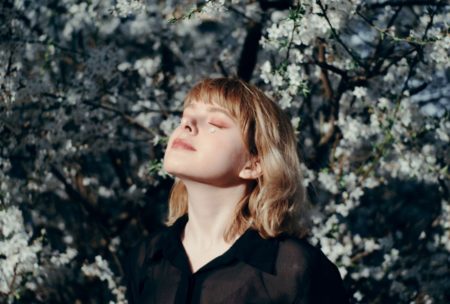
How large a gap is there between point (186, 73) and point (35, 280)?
1.98 m

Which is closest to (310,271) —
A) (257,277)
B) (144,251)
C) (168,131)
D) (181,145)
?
(257,277)

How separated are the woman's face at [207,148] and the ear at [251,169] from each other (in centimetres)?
2

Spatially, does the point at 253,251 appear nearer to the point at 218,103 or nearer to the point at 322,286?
the point at 322,286

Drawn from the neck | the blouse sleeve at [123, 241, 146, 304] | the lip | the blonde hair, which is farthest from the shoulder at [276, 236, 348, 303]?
the blouse sleeve at [123, 241, 146, 304]

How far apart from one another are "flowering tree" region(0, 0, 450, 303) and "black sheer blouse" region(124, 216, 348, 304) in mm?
1336

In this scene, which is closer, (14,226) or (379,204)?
(14,226)

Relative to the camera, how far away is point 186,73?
18.1ft

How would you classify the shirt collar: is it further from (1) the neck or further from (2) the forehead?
(2) the forehead

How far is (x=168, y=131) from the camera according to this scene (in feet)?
15.5

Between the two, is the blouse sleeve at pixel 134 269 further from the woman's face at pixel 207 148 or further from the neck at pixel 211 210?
the woman's face at pixel 207 148

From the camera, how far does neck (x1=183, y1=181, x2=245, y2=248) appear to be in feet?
9.06

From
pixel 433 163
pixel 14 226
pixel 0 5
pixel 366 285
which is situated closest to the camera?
pixel 14 226

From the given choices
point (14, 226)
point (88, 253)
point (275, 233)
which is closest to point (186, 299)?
point (275, 233)

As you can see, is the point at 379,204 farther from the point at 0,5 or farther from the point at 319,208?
the point at 0,5
